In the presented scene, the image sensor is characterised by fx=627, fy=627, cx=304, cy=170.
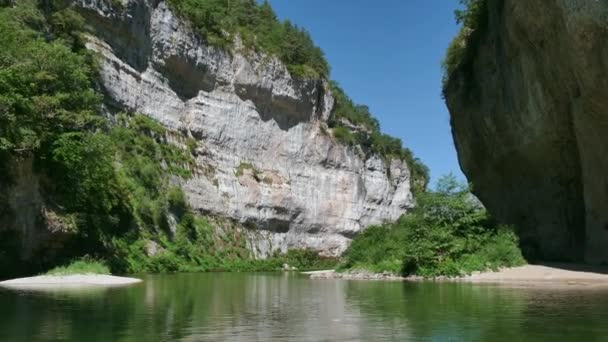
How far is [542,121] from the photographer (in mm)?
29344

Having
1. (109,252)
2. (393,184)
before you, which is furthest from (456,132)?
(393,184)

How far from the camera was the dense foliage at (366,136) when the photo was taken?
77.2 metres

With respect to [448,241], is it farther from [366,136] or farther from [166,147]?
[366,136]

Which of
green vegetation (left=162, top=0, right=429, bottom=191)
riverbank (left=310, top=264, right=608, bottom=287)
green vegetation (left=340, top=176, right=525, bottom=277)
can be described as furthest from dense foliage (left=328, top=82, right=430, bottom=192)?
riverbank (left=310, top=264, right=608, bottom=287)

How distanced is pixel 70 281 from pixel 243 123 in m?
37.5

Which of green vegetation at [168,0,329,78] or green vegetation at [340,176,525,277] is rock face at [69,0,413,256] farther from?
green vegetation at [340,176,525,277]

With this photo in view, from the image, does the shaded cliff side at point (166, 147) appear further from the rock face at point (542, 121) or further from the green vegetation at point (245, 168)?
the rock face at point (542, 121)

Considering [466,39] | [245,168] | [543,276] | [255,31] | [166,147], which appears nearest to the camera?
[543,276]

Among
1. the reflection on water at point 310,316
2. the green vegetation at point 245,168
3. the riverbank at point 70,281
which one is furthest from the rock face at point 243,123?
the reflection on water at point 310,316

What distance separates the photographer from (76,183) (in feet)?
110

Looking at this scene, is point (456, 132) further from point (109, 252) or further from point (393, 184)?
point (393, 184)

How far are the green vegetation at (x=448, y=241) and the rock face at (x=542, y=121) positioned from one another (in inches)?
143

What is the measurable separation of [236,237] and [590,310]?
152 ft

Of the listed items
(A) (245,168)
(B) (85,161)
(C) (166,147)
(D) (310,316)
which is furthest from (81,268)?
(A) (245,168)
